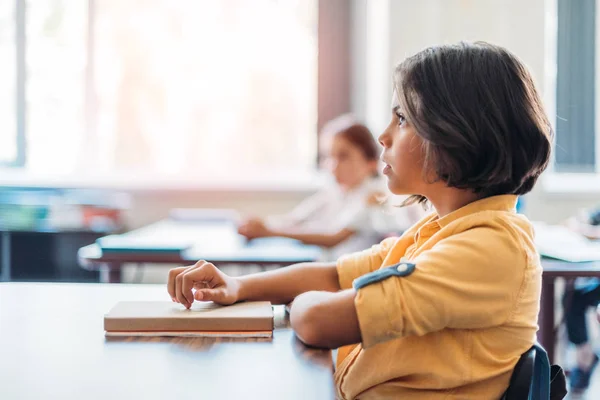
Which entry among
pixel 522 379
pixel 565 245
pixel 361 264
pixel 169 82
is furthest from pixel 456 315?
pixel 169 82

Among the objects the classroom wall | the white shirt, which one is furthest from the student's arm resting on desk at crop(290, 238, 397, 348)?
the classroom wall

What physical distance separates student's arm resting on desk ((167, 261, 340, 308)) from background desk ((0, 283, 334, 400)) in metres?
0.06

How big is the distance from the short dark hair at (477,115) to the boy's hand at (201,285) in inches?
16.0

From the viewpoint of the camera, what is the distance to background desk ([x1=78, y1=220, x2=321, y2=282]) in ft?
7.29

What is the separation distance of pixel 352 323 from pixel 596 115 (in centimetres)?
443

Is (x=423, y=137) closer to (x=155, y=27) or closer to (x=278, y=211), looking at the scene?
(x=278, y=211)

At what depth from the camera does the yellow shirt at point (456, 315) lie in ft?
2.73

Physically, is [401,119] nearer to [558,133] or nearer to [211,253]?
[211,253]

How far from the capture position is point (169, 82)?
467cm

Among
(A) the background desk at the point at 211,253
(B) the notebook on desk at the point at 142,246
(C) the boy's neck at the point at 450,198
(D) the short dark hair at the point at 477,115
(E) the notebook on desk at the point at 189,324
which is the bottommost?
(A) the background desk at the point at 211,253

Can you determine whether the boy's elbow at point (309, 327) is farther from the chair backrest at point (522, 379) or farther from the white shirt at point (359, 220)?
the white shirt at point (359, 220)

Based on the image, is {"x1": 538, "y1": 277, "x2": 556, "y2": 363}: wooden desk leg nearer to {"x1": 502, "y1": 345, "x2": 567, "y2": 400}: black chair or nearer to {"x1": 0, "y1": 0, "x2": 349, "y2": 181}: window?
{"x1": 502, "y1": 345, "x2": 567, "y2": 400}: black chair

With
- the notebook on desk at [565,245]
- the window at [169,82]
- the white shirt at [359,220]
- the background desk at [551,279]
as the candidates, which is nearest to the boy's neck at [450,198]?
the background desk at [551,279]

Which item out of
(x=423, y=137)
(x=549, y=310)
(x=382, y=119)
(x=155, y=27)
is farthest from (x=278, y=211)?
(x=423, y=137)
